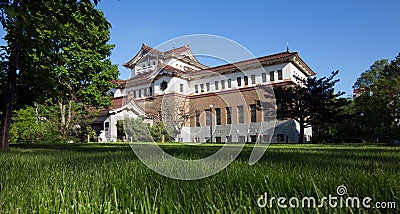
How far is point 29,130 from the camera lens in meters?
16.4

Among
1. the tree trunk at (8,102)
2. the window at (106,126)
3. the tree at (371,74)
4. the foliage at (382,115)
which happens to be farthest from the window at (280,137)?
the tree at (371,74)

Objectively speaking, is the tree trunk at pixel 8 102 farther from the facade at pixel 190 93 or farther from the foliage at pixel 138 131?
the foliage at pixel 138 131

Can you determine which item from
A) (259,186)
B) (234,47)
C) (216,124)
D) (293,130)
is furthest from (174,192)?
(293,130)

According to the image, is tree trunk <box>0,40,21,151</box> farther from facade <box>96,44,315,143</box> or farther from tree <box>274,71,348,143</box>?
tree <box>274,71,348,143</box>

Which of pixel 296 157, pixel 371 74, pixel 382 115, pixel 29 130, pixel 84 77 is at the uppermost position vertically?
pixel 371 74

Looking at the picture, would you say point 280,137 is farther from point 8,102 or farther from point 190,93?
point 8,102

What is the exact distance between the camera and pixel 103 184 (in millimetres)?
1741

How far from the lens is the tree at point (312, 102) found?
59.6 feet

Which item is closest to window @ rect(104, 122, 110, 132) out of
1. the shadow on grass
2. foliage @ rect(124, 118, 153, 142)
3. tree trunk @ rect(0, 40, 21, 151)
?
tree trunk @ rect(0, 40, 21, 151)

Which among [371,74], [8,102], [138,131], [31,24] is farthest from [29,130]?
[371,74]

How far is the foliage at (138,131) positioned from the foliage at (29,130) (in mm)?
12262

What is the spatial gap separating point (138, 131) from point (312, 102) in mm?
15236

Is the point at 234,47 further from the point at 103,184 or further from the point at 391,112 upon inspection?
the point at 391,112

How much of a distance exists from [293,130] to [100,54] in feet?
55.5
